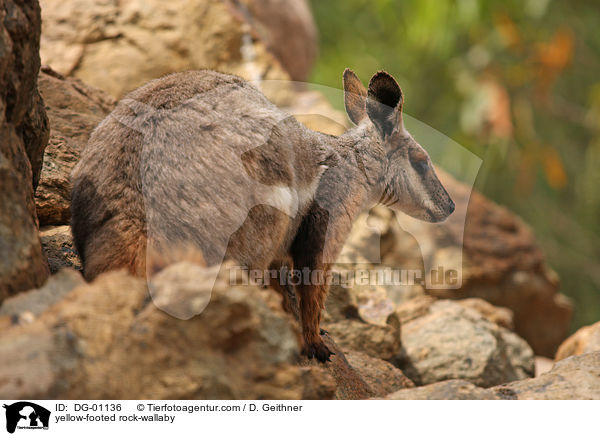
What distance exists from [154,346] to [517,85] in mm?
12412

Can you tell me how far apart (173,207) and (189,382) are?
3.47 ft

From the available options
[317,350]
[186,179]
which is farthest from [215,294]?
[317,350]

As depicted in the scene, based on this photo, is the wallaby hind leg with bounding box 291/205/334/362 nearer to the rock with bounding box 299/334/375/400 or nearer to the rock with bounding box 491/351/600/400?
the rock with bounding box 299/334/375/400

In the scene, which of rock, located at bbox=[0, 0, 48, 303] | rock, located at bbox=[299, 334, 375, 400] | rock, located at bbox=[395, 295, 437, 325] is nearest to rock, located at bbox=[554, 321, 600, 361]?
rock, located at bbox=[395, 295, 437, 325]

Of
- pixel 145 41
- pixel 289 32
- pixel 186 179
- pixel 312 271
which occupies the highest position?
pixel 289 32

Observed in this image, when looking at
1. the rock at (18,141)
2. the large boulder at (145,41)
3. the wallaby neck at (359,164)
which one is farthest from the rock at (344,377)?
the large boulder at (145,41)

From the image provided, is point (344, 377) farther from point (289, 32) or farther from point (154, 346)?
point (289, 32)

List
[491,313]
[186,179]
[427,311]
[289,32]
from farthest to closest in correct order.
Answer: [289,32]
[491,313]
[427,311]
[186,179]

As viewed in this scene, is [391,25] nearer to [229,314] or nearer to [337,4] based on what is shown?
[337,4]

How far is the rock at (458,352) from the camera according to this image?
5.52 meters

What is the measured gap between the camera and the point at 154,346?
2486 millimetres

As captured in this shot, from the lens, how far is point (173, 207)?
329 centimetres

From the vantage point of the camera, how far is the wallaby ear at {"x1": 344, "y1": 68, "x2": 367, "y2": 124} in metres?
4.78
